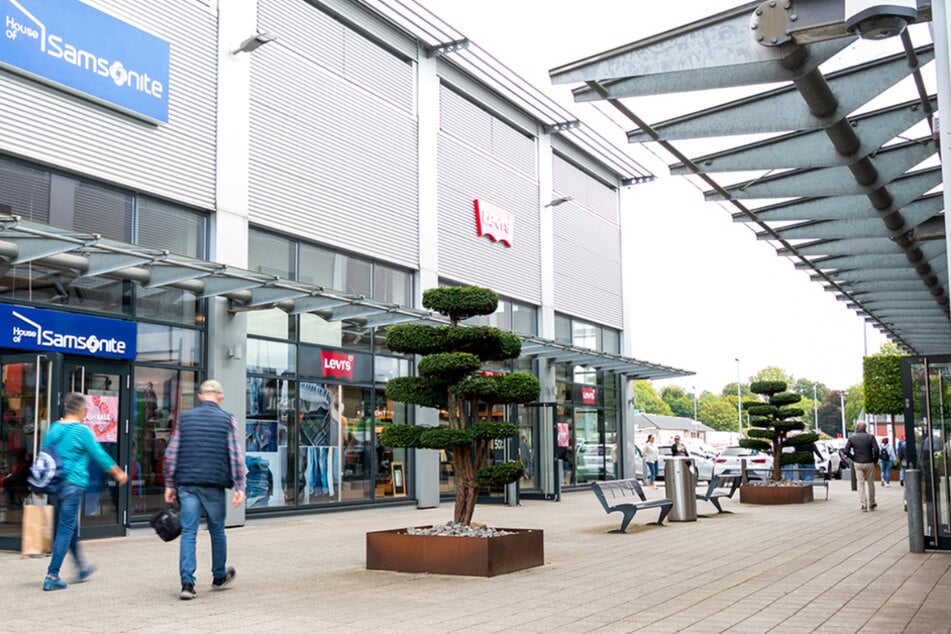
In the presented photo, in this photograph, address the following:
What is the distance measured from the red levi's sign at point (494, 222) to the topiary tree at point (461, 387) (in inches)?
490

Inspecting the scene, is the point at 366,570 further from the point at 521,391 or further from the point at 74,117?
the point at 74,117

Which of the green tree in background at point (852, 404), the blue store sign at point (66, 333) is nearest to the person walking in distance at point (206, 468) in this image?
the blue store sign at point (66, 333)

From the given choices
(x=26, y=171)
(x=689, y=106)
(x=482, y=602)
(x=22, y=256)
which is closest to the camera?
(x=482, y=602)

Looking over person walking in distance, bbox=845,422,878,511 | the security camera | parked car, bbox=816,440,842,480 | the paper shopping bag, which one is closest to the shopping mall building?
the paper shopping bag

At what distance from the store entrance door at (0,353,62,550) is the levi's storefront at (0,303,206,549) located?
0.04 ft

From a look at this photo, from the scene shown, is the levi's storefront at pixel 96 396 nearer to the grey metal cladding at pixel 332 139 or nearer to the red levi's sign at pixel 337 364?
the red levi's sign at pixel 337 364

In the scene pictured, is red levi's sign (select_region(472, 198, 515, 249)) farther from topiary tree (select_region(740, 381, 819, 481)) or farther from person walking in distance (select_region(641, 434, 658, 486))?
person walking in distance (select_region(641, 434, 658, 486))

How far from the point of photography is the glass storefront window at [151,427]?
1412 centimetres

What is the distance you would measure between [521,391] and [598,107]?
9.83 ft

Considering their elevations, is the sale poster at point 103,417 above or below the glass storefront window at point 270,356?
below

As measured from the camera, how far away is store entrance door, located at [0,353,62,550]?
1182 centimetres

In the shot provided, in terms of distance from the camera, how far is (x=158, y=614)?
7344 mm

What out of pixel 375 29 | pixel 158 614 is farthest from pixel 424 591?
pixel 375 29

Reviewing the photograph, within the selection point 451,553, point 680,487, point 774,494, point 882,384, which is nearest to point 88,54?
point 451,553
